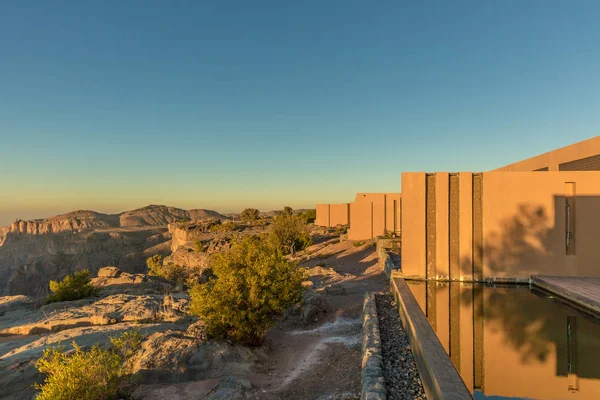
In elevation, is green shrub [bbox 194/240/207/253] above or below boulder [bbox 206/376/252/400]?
below

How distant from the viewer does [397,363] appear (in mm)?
5680

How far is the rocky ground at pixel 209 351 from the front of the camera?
19.1 ft

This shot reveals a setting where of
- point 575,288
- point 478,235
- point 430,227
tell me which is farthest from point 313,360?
point 575,288

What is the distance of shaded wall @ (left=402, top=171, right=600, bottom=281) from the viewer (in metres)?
12.0

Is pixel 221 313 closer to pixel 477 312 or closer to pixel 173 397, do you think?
pixel 173 397

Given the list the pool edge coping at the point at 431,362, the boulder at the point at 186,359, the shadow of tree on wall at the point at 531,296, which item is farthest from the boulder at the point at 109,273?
the shadow of tree on wall at the point at 531,296

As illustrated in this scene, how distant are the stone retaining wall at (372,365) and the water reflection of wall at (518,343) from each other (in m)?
1.64

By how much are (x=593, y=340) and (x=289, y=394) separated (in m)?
7.11

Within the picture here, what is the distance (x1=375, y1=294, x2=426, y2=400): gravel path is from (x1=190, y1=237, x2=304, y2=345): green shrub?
260cm

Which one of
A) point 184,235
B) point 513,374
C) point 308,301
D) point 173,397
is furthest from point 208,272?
point 184,235

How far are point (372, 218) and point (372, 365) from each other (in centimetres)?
2569

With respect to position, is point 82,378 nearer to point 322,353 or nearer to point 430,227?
point 322,353

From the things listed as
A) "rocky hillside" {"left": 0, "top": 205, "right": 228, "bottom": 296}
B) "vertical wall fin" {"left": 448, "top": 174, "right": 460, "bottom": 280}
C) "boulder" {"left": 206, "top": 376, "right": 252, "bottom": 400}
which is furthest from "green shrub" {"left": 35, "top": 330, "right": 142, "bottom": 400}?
"rocky hillside" {"left": 0, "top": 205, "right": 228, "bottom": 296}

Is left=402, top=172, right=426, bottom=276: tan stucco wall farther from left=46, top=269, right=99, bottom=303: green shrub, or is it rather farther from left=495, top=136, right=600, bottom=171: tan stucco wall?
left=46, top=269, right=99, bottom=303: green shrub
